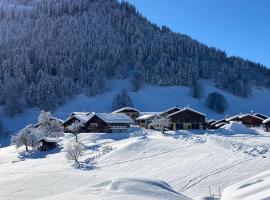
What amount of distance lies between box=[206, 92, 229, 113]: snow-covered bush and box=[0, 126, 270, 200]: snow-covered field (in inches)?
2998

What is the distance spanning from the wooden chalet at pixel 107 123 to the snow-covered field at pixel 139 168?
27.1 ft

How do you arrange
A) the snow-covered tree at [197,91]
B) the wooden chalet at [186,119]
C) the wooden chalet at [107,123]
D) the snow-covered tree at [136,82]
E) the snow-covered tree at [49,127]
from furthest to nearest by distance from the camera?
the snow-covered tree at [136,82] < the snow-covered tree at [197,91] < the wooden chalet at [186,119] < the wooden chalet at [107,123] < the snow-covered tree at [49,127]

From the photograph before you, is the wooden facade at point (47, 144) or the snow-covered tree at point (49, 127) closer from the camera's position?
the wooden facade at point (47, 144)

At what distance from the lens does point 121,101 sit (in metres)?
144

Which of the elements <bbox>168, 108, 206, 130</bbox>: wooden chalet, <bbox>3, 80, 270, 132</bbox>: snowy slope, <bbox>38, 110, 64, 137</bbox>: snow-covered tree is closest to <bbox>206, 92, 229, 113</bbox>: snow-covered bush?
<bbox>3, 80, 270, 132</bbox>: snowy slope

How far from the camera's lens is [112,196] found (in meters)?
20.8

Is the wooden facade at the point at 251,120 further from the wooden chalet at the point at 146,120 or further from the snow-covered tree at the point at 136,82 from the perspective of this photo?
the snow-covered tree at the point at 136,82

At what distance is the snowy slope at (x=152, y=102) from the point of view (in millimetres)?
142875

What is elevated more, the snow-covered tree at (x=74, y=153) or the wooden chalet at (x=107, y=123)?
the wooden chalet at (x=107, y=123)

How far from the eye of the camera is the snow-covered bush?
495 feet

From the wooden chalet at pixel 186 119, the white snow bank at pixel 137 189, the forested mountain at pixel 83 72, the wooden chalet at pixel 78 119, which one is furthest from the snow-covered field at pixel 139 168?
the forested mountain at pixel 83 72

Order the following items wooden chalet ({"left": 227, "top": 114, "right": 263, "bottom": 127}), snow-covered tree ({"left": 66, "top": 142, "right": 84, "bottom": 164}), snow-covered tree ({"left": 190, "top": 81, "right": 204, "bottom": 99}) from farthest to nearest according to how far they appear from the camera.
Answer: snow-covered tree ({"left": 190, "top": 81, "right": 204, "bottom": 99})
wooden chalet ({"left": 227, "top": 114, "right": 263, "bottom": 127})
snow-covered tree ({"left": 66, "top": 142, "right": 84, "bottom": 164})

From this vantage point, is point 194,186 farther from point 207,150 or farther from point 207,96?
point 207,96

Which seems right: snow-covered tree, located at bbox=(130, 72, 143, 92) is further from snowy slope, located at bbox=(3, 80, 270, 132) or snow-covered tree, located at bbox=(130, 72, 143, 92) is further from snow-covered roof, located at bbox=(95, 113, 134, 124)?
snow-covered roof, located at bbox=(95, 113, 134, 124)
